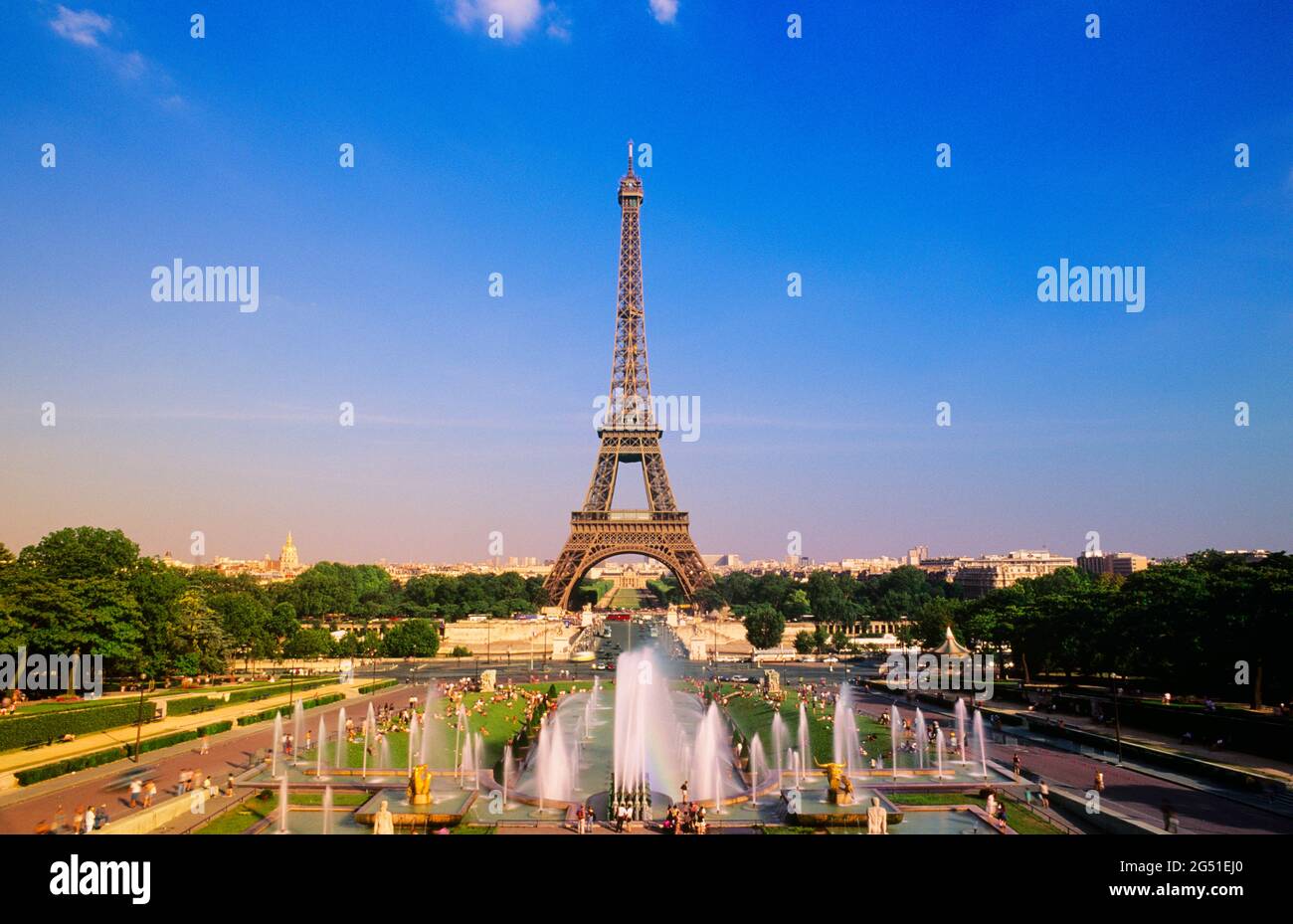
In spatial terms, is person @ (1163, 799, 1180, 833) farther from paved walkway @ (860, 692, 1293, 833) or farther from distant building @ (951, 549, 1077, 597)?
distant building @ (951, 549, 1077, 597)

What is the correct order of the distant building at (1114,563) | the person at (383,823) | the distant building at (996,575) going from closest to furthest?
the person at (383,823)
the distant building at (996,575)
the distant building at (1114,563)

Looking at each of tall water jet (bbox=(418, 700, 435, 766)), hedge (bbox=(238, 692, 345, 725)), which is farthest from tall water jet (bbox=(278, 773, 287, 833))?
hedge (bbox=(238, 692, 345, 725))

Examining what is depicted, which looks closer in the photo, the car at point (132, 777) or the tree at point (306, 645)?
the car at point (132, 777)

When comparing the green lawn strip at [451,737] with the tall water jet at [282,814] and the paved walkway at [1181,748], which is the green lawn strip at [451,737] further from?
the paved walkway at [1181,748]

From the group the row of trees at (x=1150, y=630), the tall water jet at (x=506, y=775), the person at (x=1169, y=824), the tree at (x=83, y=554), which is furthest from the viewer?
the tree at (x=83, y=554)

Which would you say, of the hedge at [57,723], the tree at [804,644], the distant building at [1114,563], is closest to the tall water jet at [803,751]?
the hedge at [57,723]

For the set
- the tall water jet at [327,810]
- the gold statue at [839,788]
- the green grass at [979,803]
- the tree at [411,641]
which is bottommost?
the tree at [411,641]
